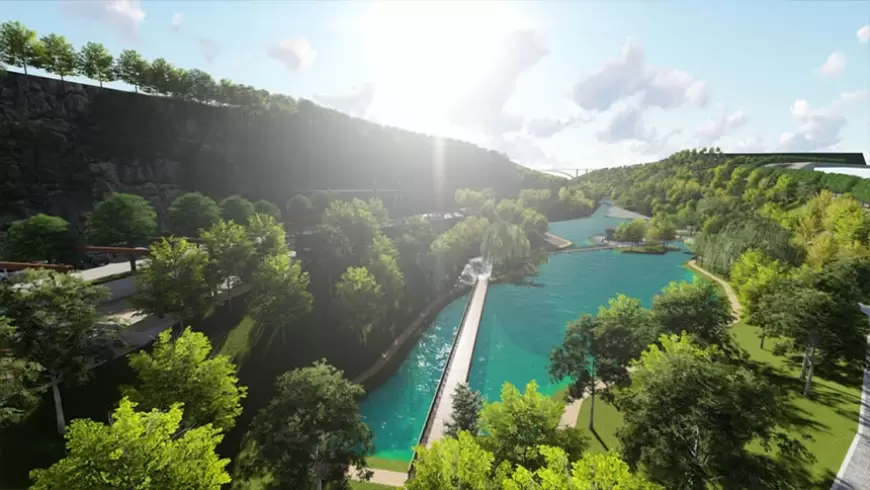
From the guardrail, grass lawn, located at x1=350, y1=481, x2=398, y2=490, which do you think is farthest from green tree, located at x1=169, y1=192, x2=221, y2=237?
grass lawn, located at x1=350, y1=481, x2=398, y2=490

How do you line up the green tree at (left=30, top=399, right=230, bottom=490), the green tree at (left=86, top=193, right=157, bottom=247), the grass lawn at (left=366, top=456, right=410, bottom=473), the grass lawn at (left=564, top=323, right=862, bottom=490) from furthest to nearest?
the green tree at (left=86, top=193, right=157, bottom=247)
the grass lawn at (left=366, top=456, right=410, bottom=473)
the grass lawn at (left=564, top=323, right=862, bottom=490)
the green tree at (left=30, top=399, right=230, bottom=490)

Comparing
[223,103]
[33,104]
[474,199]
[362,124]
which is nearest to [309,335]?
[33,104]

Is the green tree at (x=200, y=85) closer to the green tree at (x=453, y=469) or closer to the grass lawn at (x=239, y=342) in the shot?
the grass lawn at (x=239, y=342)

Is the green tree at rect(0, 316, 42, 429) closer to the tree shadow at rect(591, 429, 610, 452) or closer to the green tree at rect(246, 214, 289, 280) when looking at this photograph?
the green tree at rect(246, 214, 289, 280)

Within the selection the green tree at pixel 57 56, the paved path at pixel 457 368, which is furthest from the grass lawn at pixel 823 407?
the green tree at pixel 57 56

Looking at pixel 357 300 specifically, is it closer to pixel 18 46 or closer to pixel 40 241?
pixel 40 241

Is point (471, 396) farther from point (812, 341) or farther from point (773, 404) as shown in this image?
point (812, 341)
